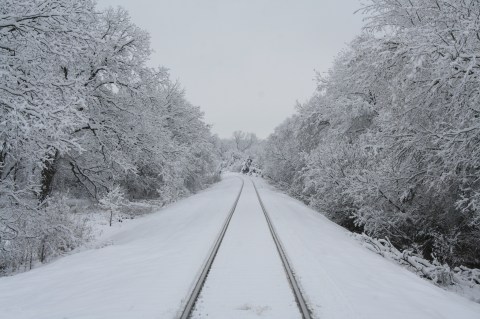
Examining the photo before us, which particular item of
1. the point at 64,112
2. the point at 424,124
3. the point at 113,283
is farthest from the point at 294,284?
the point at 424,124

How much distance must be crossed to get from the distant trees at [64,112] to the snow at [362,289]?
5.86 meters

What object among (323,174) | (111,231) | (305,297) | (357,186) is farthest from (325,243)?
(111,231)

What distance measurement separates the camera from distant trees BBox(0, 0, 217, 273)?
7.40m

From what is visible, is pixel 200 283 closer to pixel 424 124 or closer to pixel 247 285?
pixel 247 285

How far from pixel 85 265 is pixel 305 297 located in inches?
216

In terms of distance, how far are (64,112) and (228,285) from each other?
5076 mm

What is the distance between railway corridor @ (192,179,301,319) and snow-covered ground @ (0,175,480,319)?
17 millimetres

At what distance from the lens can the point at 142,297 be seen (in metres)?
6.22

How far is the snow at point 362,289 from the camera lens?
5.87 m

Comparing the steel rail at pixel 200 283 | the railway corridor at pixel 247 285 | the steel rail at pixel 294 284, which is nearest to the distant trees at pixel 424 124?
the steel rail at pixel 294 284

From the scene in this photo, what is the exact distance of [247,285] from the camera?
268 inches

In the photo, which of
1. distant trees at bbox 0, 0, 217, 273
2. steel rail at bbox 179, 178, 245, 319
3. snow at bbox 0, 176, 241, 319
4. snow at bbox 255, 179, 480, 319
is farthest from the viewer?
distant trees at bbox 0, 0, 217, 273

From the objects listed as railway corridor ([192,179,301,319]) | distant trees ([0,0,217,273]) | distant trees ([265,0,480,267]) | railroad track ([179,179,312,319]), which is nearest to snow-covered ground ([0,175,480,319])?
railway corridor ([192,179,301,319])

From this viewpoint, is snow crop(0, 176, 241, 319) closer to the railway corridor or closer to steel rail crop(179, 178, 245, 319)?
steel rail crop(179, 178, 245, 319)
